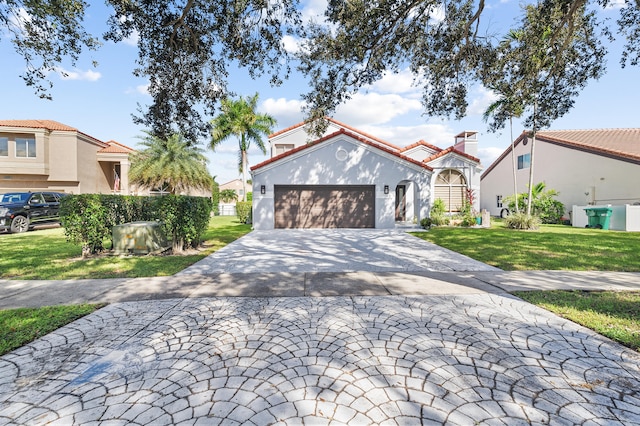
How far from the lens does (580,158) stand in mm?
21406

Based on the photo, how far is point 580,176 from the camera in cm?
2139

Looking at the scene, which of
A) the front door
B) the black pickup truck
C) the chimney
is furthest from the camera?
the chimney

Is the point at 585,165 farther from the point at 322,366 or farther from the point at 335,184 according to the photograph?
the point at 322,366

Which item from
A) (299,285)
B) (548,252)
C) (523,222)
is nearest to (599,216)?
(523,222)

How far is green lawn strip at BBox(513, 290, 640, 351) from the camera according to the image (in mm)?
3699

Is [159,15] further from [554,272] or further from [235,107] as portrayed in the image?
[235,107]

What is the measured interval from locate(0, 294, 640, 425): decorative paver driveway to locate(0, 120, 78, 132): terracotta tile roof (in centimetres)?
2988

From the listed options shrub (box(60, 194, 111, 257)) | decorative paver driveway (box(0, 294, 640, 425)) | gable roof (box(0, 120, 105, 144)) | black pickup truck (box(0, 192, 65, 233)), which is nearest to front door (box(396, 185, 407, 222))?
decorative paver driveway (box(0, 294, 640, 425))

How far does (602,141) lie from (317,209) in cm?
2305

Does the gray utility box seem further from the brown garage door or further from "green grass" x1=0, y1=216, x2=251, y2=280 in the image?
the brown garage door

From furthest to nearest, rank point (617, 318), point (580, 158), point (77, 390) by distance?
point (580, 158), point (617, 318), point (77, 390)

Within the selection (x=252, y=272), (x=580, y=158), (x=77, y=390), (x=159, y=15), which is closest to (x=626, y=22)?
(x=252, y=272)

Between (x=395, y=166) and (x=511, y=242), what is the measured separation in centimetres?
773

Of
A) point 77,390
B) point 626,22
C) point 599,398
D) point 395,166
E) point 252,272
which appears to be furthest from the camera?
point 395,166
